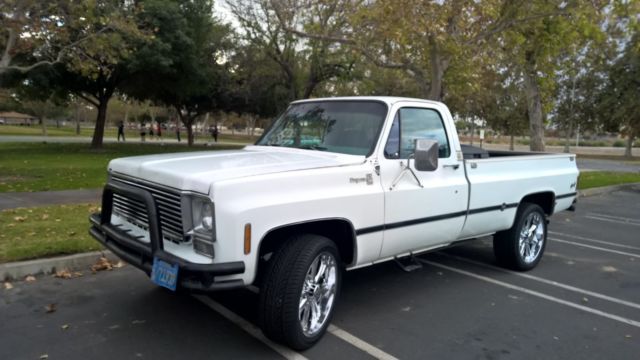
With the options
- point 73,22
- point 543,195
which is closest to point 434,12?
point 543,195

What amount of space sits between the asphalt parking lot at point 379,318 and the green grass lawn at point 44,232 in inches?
19.8

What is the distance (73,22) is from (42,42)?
49.3 inches

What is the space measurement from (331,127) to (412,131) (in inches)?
30.5

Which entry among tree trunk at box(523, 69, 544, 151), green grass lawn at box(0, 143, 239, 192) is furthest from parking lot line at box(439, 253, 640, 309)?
tree trunk at box(523, 69, 544, 151)

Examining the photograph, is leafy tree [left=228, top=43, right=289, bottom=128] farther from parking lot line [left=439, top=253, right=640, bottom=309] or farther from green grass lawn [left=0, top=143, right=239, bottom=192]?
parking lot line [left=439, top=253, right=640, bottom=309]

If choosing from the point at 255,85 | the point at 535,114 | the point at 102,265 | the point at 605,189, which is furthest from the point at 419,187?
the point at 255,85

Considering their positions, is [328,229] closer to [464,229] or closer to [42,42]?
[464,229]

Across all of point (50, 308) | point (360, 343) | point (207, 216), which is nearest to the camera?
point (207, 216)

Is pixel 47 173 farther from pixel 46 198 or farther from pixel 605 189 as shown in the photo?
pixel 605 189

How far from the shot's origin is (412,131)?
195 inches

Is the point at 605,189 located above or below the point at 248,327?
above

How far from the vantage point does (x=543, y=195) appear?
6.63 metres

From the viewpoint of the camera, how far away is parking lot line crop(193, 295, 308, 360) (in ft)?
12.6

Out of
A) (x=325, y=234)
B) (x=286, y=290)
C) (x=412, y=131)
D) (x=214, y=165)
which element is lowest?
(x=286, y=290)
